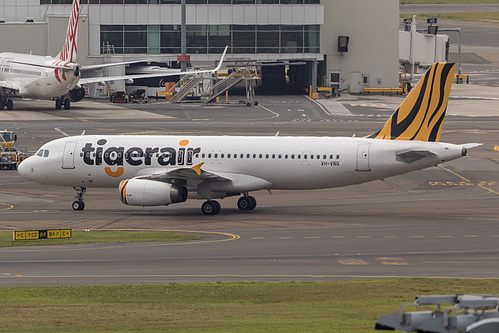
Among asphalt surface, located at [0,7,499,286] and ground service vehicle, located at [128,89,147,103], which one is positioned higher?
ground service vehicle, located at [128,89,147,103]

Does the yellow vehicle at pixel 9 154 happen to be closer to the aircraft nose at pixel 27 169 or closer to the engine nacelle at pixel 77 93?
the aircraft nose at pixel 27 169

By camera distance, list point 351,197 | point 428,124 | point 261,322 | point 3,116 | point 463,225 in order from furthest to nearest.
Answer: point 3,116, point 351,197, point 428,124, point 463,225, point 261,322

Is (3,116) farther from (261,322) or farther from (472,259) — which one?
(261,322)

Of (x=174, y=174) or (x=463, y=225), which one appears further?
(x=174, y=174)

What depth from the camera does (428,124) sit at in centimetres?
4662

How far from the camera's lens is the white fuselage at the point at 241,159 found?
152 feet

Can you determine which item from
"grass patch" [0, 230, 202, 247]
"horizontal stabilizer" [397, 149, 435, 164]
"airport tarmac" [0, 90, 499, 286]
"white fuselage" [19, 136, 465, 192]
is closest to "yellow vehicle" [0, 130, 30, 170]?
"airport tarmac" [0, 90, 499, 286]

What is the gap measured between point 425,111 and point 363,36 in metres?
76.2

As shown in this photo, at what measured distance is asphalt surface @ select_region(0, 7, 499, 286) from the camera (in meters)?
33.0

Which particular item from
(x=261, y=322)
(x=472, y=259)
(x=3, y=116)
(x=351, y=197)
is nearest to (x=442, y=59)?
(x=3, y=116)

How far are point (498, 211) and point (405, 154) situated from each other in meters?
6.41

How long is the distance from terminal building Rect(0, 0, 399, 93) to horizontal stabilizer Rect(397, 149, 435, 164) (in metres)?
68.0

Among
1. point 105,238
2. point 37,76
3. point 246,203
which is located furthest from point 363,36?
point 105,238

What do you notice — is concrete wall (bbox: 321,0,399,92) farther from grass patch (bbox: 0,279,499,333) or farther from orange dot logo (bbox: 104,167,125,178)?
grass patch (bbox: 0,279,499,333)
